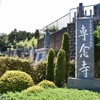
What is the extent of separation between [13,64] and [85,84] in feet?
14.0

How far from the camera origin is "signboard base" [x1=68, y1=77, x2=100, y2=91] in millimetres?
8680

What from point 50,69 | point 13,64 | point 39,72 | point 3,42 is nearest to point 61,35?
point 39,72

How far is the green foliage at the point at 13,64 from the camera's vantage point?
10.8 m

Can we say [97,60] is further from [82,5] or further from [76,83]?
[82,5]

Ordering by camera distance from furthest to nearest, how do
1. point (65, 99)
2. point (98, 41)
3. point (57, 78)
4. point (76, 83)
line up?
point (98, 41)
point (57, 78)
point (76, 83)
point (65, 99)

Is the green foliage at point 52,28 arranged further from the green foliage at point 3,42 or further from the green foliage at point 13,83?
the green foliage at point 3,42

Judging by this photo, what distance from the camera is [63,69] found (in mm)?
9977

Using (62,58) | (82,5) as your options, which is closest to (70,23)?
(82,5)

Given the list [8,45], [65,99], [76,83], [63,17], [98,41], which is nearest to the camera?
[65,99]

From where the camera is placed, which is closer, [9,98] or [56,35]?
[9,98]

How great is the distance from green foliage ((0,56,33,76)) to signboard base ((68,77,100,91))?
3.14 metres

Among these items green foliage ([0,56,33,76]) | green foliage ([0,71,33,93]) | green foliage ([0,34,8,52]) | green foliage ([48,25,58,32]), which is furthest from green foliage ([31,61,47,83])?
green foliage ([0,34,8,52])

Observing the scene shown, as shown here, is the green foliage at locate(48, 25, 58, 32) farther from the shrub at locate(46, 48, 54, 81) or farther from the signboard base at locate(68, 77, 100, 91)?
the signboard base at locate(68, 77, 100, 91)

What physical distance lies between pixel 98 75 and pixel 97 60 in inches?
33.2
